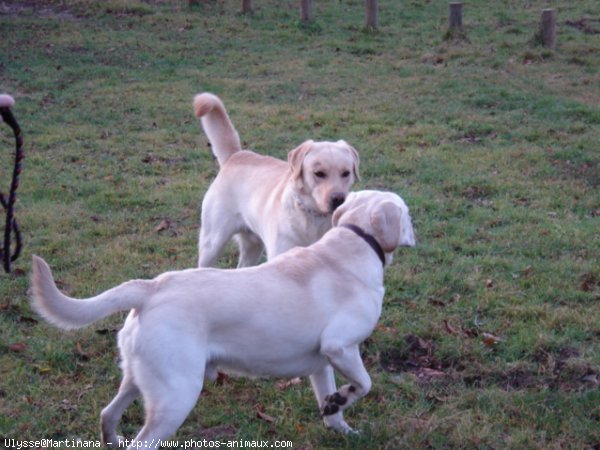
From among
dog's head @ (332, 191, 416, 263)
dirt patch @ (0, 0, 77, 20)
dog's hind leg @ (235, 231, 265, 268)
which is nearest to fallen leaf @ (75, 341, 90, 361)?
dog's hind leg @ (235, 231, 265, 268)

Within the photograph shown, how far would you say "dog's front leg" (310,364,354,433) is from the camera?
13.2 feet

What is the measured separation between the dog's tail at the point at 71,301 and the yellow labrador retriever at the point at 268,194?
1.81 meters

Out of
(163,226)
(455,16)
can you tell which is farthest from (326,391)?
(455,16)

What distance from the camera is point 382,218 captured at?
386 centimetres

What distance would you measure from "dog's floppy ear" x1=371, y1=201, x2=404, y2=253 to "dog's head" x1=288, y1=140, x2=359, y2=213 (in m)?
1.05

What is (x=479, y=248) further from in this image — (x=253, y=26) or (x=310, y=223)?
(x=253, y=26)

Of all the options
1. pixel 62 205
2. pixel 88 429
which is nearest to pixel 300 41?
pixel 62 205

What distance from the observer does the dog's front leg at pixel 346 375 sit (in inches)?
144

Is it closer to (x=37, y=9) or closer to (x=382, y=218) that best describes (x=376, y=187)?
(x=382, y=218)

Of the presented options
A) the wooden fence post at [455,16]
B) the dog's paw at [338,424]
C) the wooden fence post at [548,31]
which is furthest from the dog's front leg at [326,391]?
the wooden fence post at [455,16]

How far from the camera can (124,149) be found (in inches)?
378

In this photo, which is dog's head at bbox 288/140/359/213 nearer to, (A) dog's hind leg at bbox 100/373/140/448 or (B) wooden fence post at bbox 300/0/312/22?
(A) dog's hind leg at bbox 100/373/140/448

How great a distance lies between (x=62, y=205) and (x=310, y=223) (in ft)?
11.2

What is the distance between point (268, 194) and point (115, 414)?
6.81 feet
